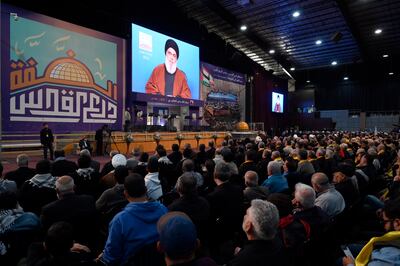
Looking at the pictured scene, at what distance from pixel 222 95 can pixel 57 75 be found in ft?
35.1

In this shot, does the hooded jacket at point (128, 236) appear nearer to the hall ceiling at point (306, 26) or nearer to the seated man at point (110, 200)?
the seated man at point (110, 200)

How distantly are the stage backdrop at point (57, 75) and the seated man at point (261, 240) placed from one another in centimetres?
890

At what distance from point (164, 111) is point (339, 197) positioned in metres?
12.7

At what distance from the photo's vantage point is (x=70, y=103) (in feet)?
31.2

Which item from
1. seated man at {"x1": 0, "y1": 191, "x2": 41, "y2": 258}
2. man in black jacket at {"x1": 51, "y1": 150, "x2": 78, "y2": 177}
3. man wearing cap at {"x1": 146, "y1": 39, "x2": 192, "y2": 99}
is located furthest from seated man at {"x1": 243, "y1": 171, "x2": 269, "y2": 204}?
man wearing cap at {"x1": 146, "y1": 39, "x2": 192, "y2": 99}

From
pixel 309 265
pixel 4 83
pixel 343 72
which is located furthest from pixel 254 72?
pixel 309 265

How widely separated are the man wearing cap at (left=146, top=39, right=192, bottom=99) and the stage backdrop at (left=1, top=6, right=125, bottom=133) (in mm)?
1523

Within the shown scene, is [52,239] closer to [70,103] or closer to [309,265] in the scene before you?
[309,265]

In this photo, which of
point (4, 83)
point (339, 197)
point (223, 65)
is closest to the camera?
point (339, 197)

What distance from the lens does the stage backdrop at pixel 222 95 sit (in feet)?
53.6

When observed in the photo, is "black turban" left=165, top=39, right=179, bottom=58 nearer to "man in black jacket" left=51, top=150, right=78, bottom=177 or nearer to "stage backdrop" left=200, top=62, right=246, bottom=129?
"stage backdrop" left=200, top=62, right=246, bottom=129

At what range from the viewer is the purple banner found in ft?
38.0

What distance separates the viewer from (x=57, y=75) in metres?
9.13

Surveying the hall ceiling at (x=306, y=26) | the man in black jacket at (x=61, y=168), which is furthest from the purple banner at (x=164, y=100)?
the man in black jacket at (x=61, y=168)
